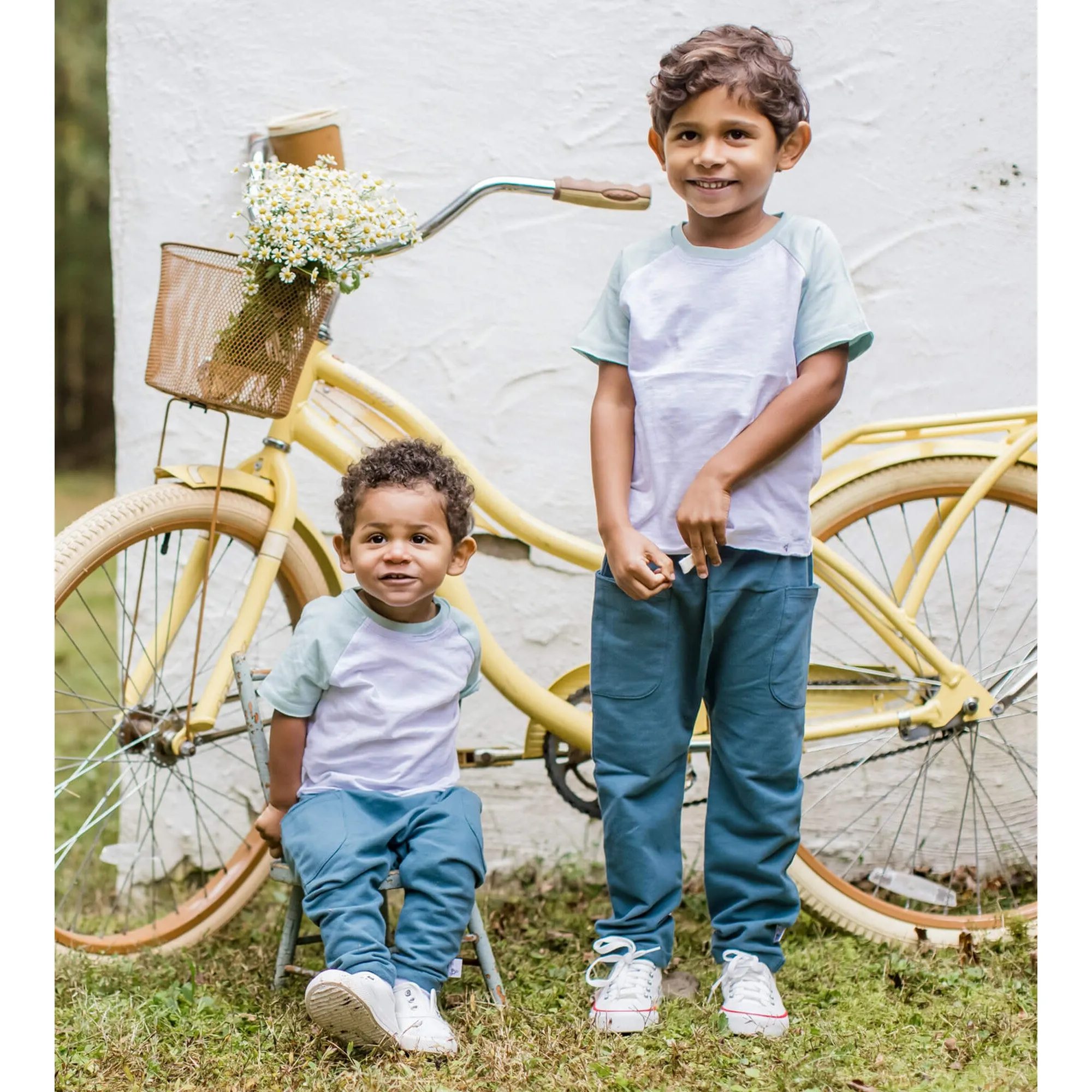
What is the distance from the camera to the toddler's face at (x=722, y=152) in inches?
80.8

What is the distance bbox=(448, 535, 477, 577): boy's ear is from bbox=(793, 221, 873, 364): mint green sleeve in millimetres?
671

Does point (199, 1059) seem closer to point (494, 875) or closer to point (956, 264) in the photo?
point (494, 875)

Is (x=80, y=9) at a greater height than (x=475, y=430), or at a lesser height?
greater

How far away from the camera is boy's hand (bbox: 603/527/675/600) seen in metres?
2.10

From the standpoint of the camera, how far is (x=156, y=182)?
291 centimetres

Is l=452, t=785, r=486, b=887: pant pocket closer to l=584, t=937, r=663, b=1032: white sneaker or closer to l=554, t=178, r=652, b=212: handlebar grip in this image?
l=584, t=937, r=663, b=1032: white sneaker

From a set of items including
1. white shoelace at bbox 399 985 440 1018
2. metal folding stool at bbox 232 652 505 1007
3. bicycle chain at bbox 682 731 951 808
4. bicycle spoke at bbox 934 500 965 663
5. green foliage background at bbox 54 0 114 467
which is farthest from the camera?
green foliage background at bbox 54 0 114 467

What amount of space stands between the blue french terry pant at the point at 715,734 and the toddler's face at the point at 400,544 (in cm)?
31

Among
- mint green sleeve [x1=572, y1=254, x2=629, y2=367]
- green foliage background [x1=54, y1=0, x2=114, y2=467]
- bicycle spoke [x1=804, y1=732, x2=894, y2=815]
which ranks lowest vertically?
bicycle spoke [x1=804, y1=732, x2=894, y2=815]

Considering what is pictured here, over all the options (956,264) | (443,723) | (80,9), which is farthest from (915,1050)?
(80,9)

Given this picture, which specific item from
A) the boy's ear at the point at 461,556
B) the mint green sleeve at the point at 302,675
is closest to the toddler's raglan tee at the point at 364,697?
the mint green sleeve at the point at 302,675

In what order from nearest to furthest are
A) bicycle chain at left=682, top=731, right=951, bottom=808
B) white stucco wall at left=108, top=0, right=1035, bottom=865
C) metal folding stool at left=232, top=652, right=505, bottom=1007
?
metal folding stool at left=232, top=652, right=505, bottom=1007 < bicycle chain at left=682, top=731, right=951, bottom=808 < white stucco wall at left=108, top=0, right=1035, bottom=865

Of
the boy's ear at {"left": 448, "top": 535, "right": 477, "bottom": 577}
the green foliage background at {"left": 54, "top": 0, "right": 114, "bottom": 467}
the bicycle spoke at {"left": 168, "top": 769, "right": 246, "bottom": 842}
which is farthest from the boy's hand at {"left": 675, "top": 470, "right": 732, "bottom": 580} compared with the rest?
the green foliage background at {"left": 54, "top": 0, "right": 114, "bottom": 467}
